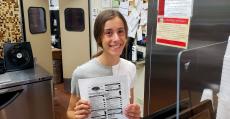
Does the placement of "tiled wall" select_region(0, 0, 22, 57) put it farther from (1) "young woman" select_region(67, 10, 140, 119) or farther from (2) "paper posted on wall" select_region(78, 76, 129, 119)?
(2) "paper posted on wall" select_region(78, 76, 129, 119)

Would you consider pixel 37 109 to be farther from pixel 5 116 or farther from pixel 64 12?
pixel 64 12

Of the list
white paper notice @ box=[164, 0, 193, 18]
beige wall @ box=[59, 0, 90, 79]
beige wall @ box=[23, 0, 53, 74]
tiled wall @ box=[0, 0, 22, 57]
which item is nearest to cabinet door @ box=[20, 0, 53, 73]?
beige wall @ box=[23, 0, 53, 74]

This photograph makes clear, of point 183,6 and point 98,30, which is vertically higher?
point 183,6

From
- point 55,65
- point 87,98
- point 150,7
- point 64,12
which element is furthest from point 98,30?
point 55,65

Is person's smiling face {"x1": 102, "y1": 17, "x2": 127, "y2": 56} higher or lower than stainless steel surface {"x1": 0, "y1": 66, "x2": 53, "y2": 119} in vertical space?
higher

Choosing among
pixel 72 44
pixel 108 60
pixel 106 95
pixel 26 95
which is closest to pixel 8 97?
pixel 26 95

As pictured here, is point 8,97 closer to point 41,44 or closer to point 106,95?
point 106,95

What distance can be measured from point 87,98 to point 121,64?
35cm

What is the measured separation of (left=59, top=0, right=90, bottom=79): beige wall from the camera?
423 centimetres

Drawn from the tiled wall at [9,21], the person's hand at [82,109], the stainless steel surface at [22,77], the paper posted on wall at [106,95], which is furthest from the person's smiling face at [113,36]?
the tiled wall at [9,21]

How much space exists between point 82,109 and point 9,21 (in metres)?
1.72

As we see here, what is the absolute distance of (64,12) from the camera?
4289mm

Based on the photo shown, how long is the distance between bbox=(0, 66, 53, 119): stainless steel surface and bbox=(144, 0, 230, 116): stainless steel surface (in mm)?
1042

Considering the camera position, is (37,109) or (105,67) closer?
(105,67)
